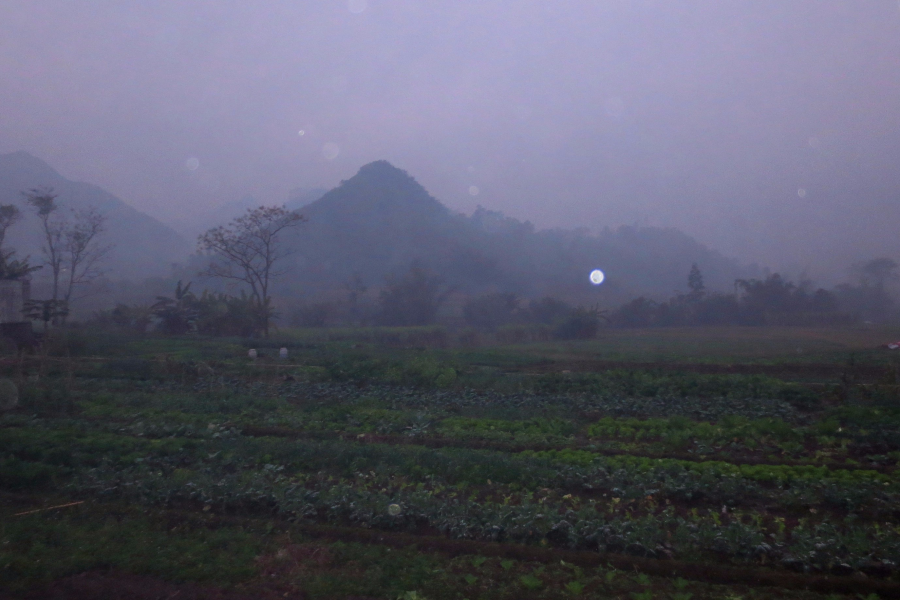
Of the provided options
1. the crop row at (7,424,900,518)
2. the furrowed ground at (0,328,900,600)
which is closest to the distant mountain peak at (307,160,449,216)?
the furrowed ground at (0,328,900,600)

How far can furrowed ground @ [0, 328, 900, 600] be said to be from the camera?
5.94 m

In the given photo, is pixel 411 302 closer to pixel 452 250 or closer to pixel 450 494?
pixel 452 250


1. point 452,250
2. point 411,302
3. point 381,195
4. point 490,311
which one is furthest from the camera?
point 381,195

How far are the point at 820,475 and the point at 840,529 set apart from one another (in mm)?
2245

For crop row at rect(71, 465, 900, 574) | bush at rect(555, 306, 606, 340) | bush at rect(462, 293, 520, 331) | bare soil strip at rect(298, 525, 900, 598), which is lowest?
bare soil strip at rect(298, 525, 900, 598)

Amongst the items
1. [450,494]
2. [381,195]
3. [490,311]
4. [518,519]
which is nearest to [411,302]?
[490,311]

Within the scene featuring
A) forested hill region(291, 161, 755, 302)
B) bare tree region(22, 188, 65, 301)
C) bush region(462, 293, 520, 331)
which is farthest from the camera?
forested hill region(291, 161, 755, 302)

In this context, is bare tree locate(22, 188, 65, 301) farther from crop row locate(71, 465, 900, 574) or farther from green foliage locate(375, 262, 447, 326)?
crop row locate(71, 465, 900, 574)

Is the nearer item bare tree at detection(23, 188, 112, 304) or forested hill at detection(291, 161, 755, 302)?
bare tree at detection(23, 188, 112, 304)

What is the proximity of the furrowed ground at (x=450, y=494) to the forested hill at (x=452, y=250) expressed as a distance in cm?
5893

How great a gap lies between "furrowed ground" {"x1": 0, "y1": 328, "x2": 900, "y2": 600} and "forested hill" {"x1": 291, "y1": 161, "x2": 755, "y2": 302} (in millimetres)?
58931

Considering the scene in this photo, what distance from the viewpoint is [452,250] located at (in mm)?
79062

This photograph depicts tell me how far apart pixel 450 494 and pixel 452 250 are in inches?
2813

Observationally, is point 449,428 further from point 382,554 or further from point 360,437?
point 382,554
